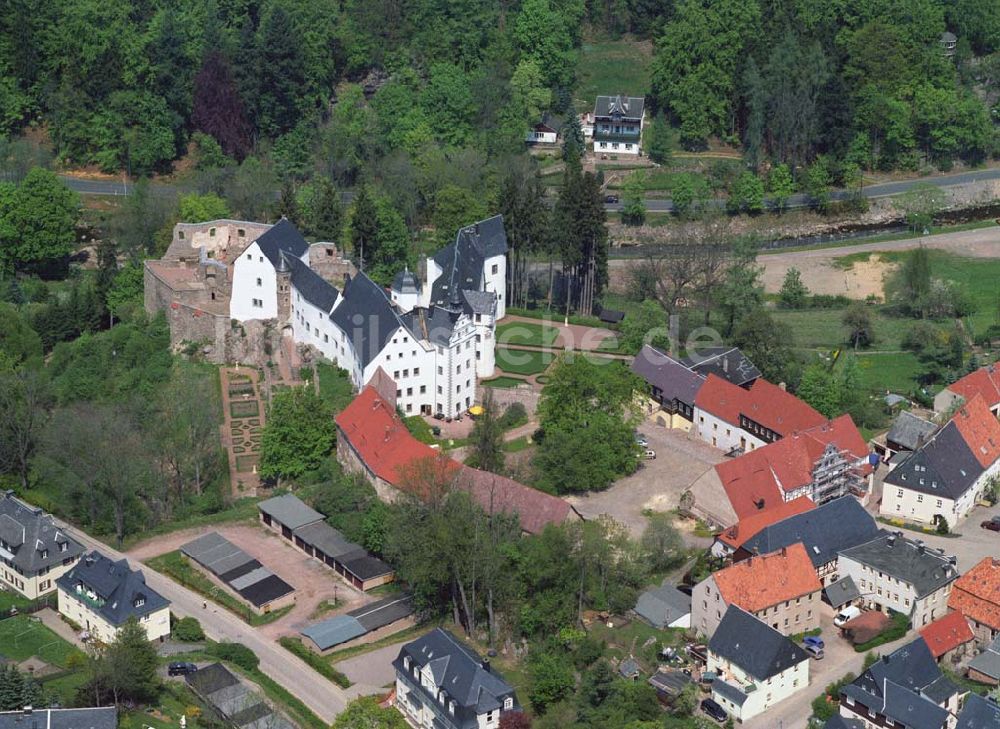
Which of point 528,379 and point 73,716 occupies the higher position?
point 528,379

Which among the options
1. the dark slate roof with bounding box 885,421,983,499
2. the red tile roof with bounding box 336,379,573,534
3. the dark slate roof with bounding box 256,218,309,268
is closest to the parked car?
the red tile roof with bounding box 336,379,573,534

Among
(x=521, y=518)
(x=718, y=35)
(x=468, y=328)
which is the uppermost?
(x=718, y=35)

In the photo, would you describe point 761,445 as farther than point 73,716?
Yes

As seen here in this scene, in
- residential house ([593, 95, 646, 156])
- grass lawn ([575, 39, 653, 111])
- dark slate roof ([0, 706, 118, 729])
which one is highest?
grass lawn ([575, 39, 653, 111])

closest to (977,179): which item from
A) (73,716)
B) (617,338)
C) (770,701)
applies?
(617,338)

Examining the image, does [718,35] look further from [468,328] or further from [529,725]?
[529,725]

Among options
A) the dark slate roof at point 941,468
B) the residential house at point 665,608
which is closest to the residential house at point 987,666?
the dark slate roof at point 941,468

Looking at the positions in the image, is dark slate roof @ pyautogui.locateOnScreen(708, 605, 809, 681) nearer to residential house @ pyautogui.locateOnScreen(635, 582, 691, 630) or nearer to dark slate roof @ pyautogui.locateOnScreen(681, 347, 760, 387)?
residential house @ pyautogui.locateOnScreen(635, 582, 691, 630)

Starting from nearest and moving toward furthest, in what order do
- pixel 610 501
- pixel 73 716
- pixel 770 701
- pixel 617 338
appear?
pixel 73 716 → pixel 770 701 → pixel 610 501 → pixel 617 338
